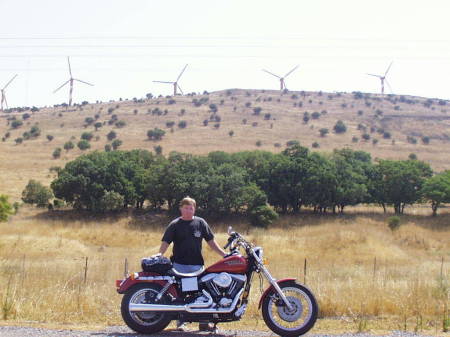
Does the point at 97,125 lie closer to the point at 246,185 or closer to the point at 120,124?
the point at 120,124

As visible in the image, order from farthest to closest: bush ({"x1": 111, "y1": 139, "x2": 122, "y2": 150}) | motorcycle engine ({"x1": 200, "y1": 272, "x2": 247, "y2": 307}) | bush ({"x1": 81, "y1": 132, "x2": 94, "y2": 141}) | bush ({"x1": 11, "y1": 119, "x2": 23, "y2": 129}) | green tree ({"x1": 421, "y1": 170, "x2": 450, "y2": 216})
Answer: bush ({"x1": 11, "y1": 119, "x2": 23, "y2": 129})
bush ({"x1": 81, "y1": 132, "x2": 94, "y2": 141})
bush ({"x1": 111, "y1": 139, "x2": 122, "y2": 150})
green tree ({"x1": 421, "y1": 170, "x2": 450, "y2": 216})
motorcycle engine ({"x1": 200, "y1": 272, "x2": 247, "y2": 307})

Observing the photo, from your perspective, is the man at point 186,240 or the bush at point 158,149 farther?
the bush at point 158,149

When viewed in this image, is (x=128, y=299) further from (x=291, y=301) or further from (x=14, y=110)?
(x=14, y=110)

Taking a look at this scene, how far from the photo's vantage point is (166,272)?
847 cm

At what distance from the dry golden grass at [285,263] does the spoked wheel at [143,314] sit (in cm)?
129

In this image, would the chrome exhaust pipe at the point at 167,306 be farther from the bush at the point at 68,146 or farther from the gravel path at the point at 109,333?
the bush at the point at 68,146

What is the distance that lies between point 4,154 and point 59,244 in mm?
56993

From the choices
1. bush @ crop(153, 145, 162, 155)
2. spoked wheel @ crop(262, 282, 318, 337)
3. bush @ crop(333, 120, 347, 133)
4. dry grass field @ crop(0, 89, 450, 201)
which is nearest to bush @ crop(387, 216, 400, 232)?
spoked wheel @ crop(262, 282, 318, 337)

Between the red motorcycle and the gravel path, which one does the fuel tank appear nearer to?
the red motorcycle

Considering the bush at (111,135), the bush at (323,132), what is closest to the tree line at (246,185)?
the bush at (111,135)

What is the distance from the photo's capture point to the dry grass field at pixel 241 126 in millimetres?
86812

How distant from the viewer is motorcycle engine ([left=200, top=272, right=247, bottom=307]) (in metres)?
8.26

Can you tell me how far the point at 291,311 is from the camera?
8258mm

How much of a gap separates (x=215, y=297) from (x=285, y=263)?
57.8ft
